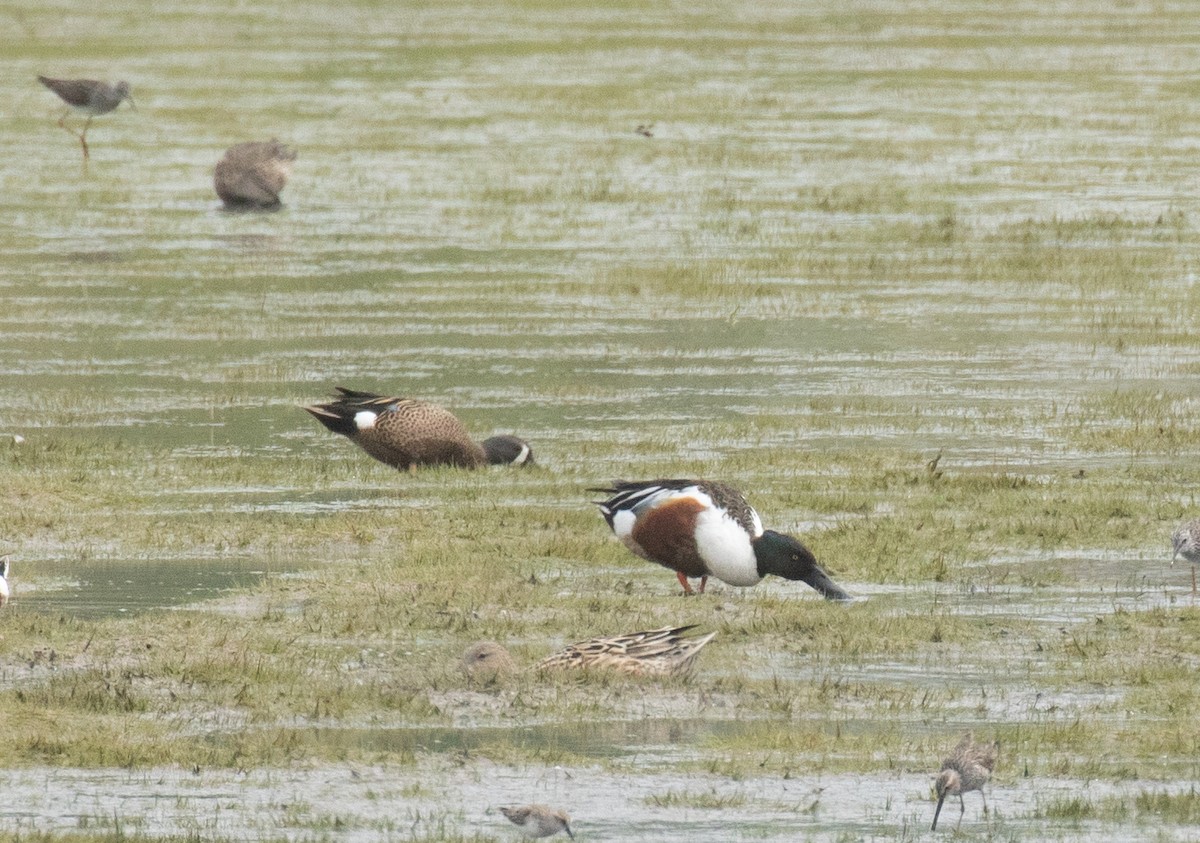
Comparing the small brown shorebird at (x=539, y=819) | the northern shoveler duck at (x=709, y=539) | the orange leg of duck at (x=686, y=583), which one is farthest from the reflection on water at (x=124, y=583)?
the small brown shorebird at (x=539, y=819)

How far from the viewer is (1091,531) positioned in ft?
41.1

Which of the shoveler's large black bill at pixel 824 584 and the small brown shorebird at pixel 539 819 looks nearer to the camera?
the small brown shorebird at pixel 539 819

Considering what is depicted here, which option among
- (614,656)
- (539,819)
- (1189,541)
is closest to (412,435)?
(614,656)

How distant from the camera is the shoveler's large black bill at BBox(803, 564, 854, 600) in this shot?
438 inches

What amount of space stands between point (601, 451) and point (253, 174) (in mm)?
12268

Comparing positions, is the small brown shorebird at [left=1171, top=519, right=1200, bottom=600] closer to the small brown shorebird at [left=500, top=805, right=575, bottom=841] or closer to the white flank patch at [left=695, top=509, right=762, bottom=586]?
the white flank patch at [left=695, top=509, right=762, bottom=586]

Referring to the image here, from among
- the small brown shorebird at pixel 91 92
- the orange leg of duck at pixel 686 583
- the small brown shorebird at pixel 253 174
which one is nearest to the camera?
the orange leg of duck at pixel 686 583

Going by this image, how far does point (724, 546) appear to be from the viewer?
11.1 metres

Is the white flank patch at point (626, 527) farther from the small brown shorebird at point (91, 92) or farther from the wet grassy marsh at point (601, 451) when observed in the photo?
the small brown shorebird at point (91, 92)

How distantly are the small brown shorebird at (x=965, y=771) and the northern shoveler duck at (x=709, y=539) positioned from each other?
2.63 metres

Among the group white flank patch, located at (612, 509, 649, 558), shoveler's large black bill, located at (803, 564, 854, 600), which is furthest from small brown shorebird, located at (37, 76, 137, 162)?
shoveler's large black bill, located at (803, 564, 854, 600)

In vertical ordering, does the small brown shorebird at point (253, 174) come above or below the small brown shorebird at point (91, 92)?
below

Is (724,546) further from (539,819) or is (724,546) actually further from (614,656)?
(539,819)

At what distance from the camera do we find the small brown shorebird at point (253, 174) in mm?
26094
